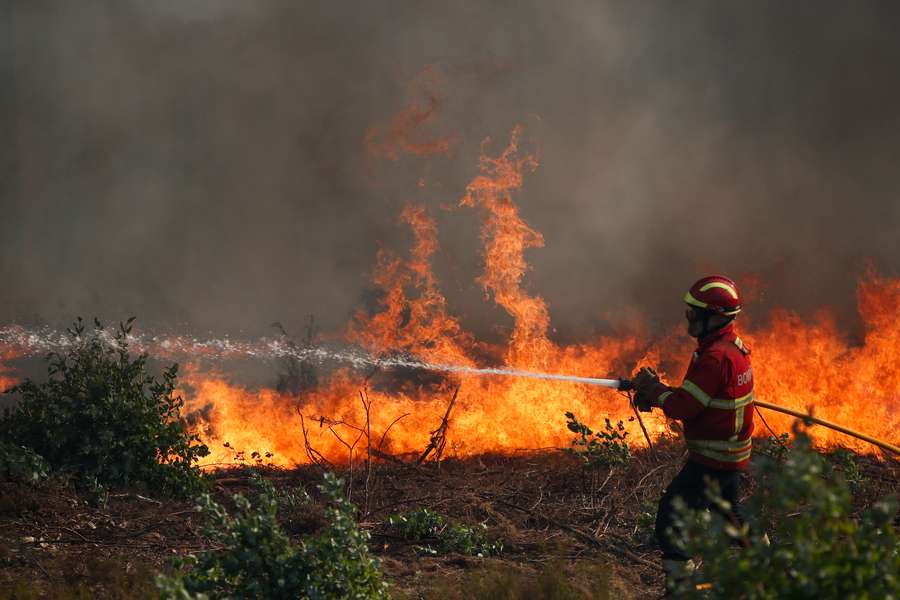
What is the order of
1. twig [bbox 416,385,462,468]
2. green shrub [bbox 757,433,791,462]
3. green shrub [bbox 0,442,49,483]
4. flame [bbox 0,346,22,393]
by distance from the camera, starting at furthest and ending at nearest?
flame [bbox 0,346,22,393], twig [bbox 416,385,462,468], green shrub [bbox 757,433,791,462], green shrub [bbox 0,442,49,483]

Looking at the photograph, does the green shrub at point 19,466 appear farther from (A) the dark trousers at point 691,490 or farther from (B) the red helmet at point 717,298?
(B) the red helmet at point 717,298

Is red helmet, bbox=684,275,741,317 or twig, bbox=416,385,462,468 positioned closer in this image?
red helmet, bbox=684,275,741,317

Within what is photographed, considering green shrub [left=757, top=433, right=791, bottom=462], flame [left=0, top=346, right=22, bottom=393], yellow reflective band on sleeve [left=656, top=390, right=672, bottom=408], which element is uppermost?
green shrub [left=757, top=433, right=791, bottom=462]

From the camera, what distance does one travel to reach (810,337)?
1052 cm

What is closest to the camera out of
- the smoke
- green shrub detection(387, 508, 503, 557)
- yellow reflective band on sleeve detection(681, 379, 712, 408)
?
yellow reflective band on sleeve detection(681, 379, 712, 408)

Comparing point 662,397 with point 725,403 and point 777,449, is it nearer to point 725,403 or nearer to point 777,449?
point 725,403

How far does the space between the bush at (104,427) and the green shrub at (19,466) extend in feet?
1.04

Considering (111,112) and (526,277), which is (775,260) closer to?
(526,277)

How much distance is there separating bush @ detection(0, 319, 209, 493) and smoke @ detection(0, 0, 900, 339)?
4.38 meters

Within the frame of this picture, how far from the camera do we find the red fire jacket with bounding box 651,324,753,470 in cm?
465

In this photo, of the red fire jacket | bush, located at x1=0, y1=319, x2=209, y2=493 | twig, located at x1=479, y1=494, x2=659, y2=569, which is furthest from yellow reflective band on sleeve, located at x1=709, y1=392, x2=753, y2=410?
bush, located at x1=0, y1=319, x2=209, y2=493

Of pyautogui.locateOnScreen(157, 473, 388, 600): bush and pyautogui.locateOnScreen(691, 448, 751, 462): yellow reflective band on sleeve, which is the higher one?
pyautogui.locateOnScreen(691, 448, 751, 462): yellow reflective band on sleeve

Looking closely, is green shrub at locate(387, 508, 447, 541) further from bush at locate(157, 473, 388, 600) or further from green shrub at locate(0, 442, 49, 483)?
green shrub at locate(0, 442, 49, 483)

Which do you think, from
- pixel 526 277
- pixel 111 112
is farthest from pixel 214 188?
pixel 526 277
